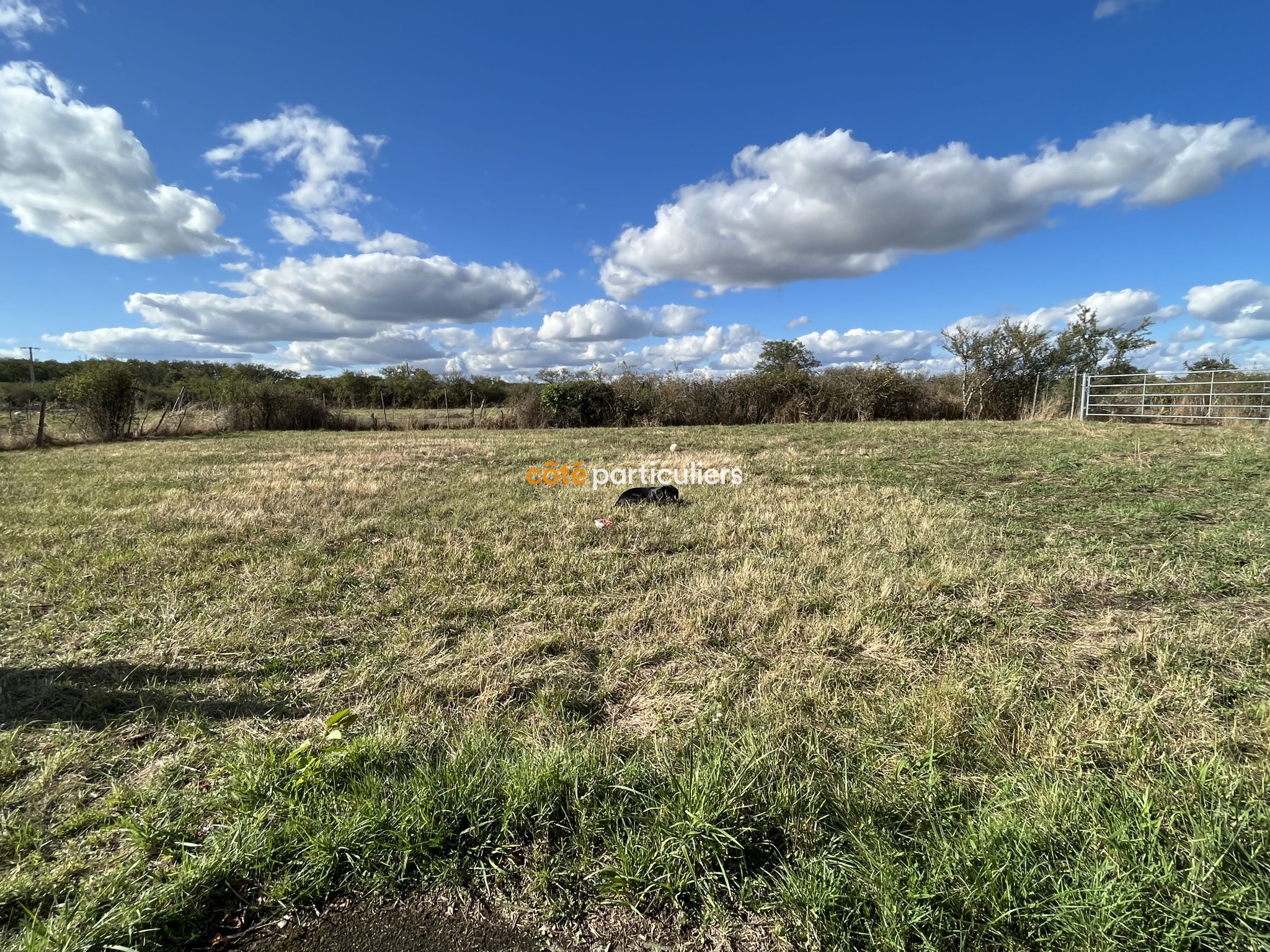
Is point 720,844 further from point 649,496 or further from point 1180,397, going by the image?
point 1180,397

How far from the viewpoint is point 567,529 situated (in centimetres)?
455

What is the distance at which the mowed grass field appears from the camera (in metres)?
1.26

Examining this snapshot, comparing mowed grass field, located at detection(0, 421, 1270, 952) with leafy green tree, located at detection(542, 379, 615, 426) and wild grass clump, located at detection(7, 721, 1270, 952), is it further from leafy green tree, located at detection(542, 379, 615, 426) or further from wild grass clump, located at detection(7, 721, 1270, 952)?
leafy green tree, located at detection(542, 379, 615, 426)

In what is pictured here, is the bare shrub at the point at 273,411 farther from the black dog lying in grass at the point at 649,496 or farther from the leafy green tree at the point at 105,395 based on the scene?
the black dog lying in grass at the point at 649,496

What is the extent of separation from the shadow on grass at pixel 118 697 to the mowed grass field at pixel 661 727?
15 millimetres

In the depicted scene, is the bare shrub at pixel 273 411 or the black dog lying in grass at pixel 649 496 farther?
the bare shrub at pixel 273 411

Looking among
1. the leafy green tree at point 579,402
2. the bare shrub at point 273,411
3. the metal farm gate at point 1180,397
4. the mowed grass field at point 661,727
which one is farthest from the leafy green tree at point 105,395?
the metal farm gate at point 1180,397

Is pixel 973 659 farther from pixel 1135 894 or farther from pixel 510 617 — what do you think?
pixel 510 617

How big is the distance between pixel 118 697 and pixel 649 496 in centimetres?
419

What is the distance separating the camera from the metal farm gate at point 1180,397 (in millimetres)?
12805

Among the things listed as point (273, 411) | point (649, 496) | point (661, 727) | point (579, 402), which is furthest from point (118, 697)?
point (273, 411)

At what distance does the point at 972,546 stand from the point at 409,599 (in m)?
3.93

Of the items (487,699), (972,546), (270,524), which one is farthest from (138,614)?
(972,546)

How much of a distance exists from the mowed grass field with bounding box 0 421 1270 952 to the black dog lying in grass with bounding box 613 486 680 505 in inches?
38.4
